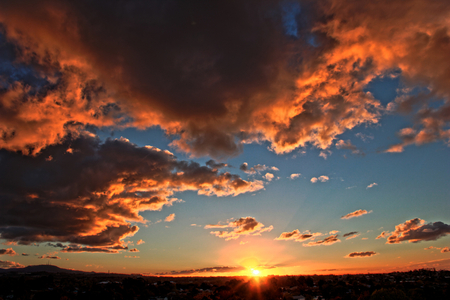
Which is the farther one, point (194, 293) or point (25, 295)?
point (194, 293)

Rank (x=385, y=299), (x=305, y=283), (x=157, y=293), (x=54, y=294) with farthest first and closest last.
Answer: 1. (x=305, y=283)
2. (x=157, y=293)
3. (x=54, y=294)
4. (x=385, y=299)

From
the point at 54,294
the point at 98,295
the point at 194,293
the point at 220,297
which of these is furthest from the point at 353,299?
the point at 54,294

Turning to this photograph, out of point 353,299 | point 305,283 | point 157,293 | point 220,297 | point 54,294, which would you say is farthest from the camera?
point 305,283

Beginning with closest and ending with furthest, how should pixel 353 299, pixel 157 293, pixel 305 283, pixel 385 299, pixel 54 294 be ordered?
pixel 385 299 → pixel 54 294 → pixel 353 299 → pixel 157 293 → pixel 305 283

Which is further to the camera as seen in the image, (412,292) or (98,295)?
(412,292)

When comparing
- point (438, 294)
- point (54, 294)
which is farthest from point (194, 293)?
point (438, 294)

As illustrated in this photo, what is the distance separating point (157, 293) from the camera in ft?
150

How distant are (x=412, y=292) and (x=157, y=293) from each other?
154 ft

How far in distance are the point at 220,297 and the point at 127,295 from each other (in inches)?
650

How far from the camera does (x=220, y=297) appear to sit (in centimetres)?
4162

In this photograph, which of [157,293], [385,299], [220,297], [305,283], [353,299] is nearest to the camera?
[385,299]

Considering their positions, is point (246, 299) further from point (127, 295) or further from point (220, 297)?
point (127, 295)

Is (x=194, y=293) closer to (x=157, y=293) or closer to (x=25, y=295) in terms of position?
(x=157, y=293)

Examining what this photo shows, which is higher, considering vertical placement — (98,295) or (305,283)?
(98,295)
